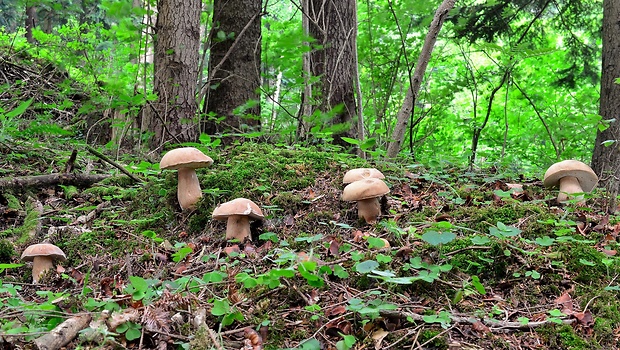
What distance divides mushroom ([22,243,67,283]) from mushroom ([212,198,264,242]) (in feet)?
4.17

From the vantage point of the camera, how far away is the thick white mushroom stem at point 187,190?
13.6 ft

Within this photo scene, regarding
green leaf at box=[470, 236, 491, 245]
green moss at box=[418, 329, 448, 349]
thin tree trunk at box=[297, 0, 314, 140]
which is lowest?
green moss at box=[418, 329, 448, 349]

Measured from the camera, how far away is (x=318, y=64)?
702 cm

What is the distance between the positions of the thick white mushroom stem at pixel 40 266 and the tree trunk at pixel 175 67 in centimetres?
263

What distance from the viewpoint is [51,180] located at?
17.0 feet

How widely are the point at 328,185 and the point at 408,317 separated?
225 centimetres

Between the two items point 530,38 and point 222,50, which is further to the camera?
point 530,38

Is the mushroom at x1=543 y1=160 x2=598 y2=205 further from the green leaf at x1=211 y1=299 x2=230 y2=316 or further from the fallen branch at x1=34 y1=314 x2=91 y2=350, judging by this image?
the fallen branch at x1=34 y1=314 x2=91 y2=350

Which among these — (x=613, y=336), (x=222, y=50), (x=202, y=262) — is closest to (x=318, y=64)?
(x=222, y=50)

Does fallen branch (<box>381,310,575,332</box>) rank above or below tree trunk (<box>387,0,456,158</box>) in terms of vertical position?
below

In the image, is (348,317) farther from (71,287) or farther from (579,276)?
(71,287)

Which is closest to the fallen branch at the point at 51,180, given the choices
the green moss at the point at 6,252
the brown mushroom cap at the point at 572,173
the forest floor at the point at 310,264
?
the forest floor at the point at 310,264

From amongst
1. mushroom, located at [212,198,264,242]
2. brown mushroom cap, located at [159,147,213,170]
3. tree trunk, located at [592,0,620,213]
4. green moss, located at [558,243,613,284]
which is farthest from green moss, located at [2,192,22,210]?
tree trunk, located at [592,0,620,213]

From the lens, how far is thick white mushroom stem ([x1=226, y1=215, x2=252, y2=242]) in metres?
3.64
